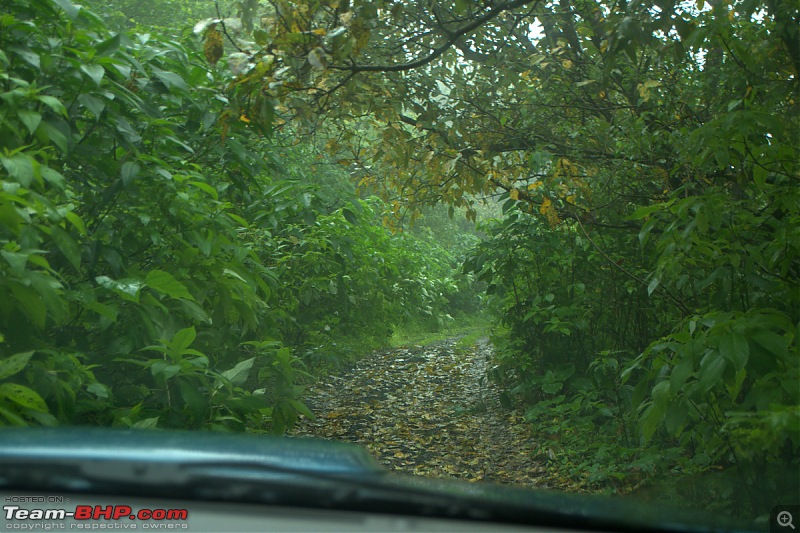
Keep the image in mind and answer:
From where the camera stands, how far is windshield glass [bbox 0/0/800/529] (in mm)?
3018

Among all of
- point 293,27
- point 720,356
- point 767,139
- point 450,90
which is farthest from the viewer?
point 450,90

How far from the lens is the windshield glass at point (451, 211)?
3018 mm

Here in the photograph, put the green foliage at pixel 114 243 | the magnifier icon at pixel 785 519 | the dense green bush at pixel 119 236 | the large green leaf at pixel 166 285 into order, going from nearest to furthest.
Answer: the magnifier icon at pixel 785 519
the dense green bush at pixel 119 236
the green foliage at pixel 114 243
the large green leaf at pixel 166 285

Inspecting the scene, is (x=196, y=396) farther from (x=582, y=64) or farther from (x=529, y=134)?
(x=582, y=64)

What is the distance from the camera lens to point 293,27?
4.66 m

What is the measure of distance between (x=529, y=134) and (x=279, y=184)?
2.25 metres

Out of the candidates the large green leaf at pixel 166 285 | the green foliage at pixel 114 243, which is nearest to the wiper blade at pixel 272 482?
the green foliage at pixel 114 243

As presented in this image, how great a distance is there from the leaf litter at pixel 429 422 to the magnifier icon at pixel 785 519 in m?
2.87

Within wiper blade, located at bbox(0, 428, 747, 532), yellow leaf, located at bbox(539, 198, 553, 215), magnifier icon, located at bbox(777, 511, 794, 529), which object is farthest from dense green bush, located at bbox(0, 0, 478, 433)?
yellow leaf, located at bbox(539, 198, 553, 215)

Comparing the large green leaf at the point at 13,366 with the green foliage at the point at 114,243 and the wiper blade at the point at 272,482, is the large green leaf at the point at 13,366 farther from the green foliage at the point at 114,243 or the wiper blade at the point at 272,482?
the wiper blade at the point at 272,482

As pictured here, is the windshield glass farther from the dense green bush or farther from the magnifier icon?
the magnifier icon

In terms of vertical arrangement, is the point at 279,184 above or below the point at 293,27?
below

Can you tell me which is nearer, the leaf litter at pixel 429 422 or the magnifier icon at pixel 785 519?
the magnifier icon at pixel 785 519

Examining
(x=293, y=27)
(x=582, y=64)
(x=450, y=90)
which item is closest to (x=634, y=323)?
(x=582, y=64)
